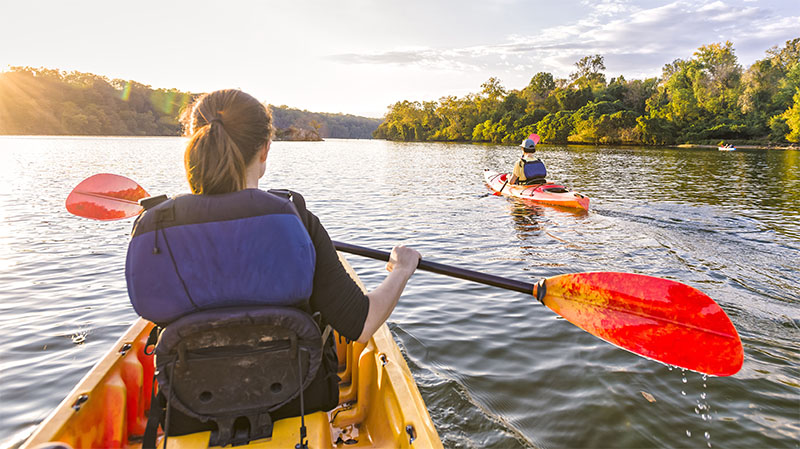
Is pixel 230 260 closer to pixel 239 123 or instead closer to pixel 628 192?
pixel 239 123

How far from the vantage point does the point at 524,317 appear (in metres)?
5.41

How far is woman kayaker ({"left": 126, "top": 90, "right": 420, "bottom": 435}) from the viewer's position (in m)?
1.54

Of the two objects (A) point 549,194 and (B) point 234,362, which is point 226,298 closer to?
(B) point 234,362

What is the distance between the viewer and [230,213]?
62.1 inches

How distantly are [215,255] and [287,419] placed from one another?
904 mm

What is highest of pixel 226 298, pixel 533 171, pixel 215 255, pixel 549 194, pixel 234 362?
pixel 215 255

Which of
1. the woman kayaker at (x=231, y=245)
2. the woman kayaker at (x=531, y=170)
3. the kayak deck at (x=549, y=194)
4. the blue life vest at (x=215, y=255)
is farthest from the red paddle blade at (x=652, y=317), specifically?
the woman kayaker at (x=531, y=170)

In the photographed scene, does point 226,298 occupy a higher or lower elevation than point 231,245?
lower

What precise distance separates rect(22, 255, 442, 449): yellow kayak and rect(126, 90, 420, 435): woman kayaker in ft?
Answer: 1.75

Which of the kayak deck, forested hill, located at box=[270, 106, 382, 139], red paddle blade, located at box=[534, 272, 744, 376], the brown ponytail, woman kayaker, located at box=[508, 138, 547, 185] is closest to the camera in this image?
the brown ponytail

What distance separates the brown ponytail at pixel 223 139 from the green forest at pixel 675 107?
192 feet

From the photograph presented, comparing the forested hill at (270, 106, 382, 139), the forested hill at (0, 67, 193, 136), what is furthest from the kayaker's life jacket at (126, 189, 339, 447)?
the forested hill at (270, 106, 382, 139)

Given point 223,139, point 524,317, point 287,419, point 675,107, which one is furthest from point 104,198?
point 675,107

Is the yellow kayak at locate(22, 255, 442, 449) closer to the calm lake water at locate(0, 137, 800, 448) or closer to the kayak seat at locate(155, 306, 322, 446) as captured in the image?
the kayak seat at locate(155, 306, 322, 446)
